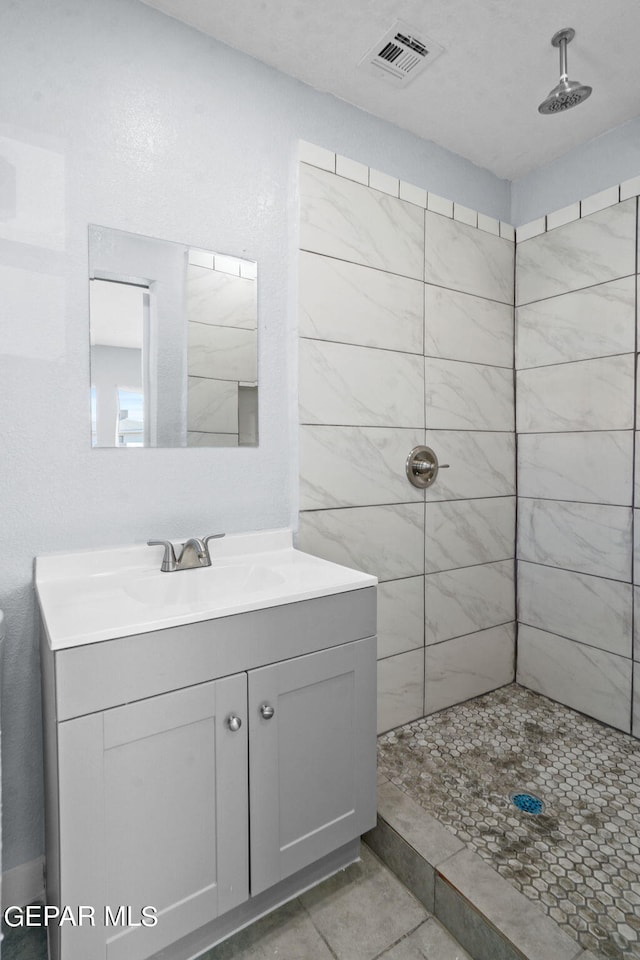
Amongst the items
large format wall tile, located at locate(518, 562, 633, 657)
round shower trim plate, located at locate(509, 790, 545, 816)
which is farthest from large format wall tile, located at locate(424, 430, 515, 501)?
round shower trim plate, located at locate(509, 790, 545, 816)

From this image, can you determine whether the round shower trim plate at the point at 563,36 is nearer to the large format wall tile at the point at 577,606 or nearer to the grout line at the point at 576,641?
the large format wall tile at the point at 577,606

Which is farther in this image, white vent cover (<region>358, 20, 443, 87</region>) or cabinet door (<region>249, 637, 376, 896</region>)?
white vent cover (<region>358, 20, 443, 87</region>)

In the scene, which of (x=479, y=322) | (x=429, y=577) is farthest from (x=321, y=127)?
(x=429, y=577)

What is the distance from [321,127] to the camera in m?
1.84

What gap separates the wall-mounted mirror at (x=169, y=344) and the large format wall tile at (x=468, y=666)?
125 cm

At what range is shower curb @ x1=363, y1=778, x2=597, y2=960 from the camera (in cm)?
116

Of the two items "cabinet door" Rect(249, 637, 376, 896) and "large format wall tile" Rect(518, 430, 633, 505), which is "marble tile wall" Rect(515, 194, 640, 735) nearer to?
"large format wall tile" Rect(518, 430, 633, 505)

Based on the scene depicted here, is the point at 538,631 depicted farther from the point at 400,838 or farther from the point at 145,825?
the point at 145,825

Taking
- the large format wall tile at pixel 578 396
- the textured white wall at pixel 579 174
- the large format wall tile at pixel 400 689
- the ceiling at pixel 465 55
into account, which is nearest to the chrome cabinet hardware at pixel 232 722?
the large format wall tile at pixel 400 689

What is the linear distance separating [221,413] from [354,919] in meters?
1.44

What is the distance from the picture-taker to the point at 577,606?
2.22 metres

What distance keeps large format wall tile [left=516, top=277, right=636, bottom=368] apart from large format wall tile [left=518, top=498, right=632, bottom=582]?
0.64 m

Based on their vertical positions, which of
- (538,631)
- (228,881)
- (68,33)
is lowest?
(228,881)

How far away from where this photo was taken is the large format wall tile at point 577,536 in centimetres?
207
